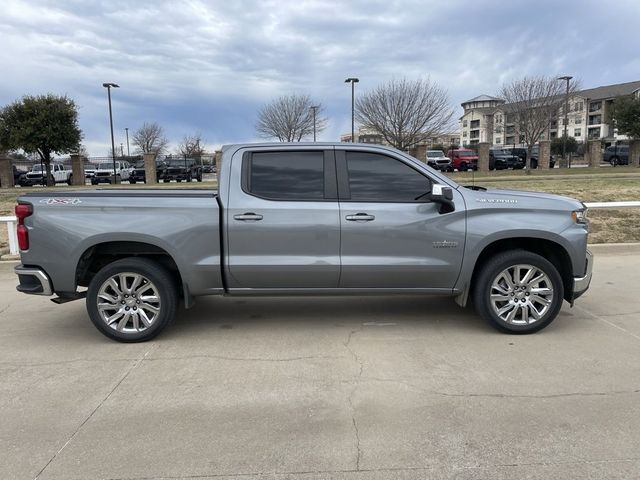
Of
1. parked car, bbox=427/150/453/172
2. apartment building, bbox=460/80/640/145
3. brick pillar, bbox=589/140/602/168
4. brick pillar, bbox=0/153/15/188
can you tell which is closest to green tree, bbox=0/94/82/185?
brick pillar, bbox=0/153/15/188

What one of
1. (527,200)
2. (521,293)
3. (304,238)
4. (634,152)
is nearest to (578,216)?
(527,200)

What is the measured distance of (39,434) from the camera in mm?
3393

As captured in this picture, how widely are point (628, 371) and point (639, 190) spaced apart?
12934 mm

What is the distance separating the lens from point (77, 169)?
114ft

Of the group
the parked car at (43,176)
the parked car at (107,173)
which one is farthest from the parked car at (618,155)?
the parked car at (43,176)

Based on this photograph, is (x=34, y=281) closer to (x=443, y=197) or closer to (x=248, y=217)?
(x=248, y=217)

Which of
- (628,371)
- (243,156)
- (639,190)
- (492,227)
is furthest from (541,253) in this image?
(639,190)

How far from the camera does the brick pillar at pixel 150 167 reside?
34125mm

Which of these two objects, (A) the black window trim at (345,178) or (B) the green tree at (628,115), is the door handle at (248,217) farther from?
(B) the green tree at (628,115)

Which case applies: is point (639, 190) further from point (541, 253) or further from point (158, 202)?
point (158, 202)

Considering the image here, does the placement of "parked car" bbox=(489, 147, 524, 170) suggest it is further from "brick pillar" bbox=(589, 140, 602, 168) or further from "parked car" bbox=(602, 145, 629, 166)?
"parked car" bbox=(602, 145, 629, 166)

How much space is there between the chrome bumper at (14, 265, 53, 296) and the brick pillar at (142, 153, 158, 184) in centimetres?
3060

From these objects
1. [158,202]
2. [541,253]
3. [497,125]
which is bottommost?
[541,253]

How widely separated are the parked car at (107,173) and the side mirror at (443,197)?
35679mm
